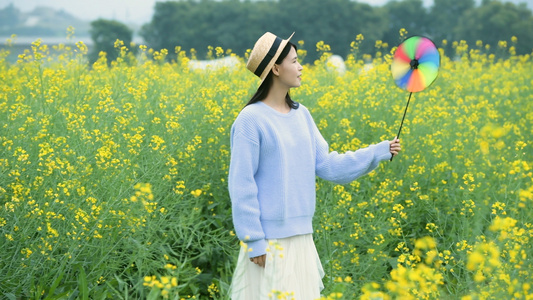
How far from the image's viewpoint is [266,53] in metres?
2.71

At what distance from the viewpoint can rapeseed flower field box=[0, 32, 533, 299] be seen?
300 cm

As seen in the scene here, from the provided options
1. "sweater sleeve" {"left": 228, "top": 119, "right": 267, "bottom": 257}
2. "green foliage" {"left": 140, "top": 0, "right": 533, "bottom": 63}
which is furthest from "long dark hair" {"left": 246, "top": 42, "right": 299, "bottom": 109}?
"green foliage" {"left": 140, "top": 0, "right": 533, "bottom": 63}

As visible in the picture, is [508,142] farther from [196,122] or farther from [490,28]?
[490,28]

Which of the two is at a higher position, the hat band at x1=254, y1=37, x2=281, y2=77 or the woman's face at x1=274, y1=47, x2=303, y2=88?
the hat band at x1=254, y1=37, x2=281, y2=77

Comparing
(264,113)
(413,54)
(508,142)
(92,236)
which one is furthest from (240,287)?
(508,142)

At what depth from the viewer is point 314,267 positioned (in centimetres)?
270

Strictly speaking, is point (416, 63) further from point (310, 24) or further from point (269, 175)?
point (310, 24)

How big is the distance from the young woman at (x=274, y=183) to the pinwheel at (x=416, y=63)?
32 cm

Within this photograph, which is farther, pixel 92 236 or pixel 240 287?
pixel 92 236

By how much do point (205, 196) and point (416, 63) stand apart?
79.9 inches

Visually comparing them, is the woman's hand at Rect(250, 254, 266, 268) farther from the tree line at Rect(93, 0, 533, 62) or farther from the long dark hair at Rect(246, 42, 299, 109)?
the tree line at Rect(93, 0, 533, 62)

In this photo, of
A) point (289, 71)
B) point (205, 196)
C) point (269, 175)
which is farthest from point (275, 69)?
point (205, 196)

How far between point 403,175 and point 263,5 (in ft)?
137

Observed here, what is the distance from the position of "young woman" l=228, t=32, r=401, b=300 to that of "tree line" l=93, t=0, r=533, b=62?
118ft
